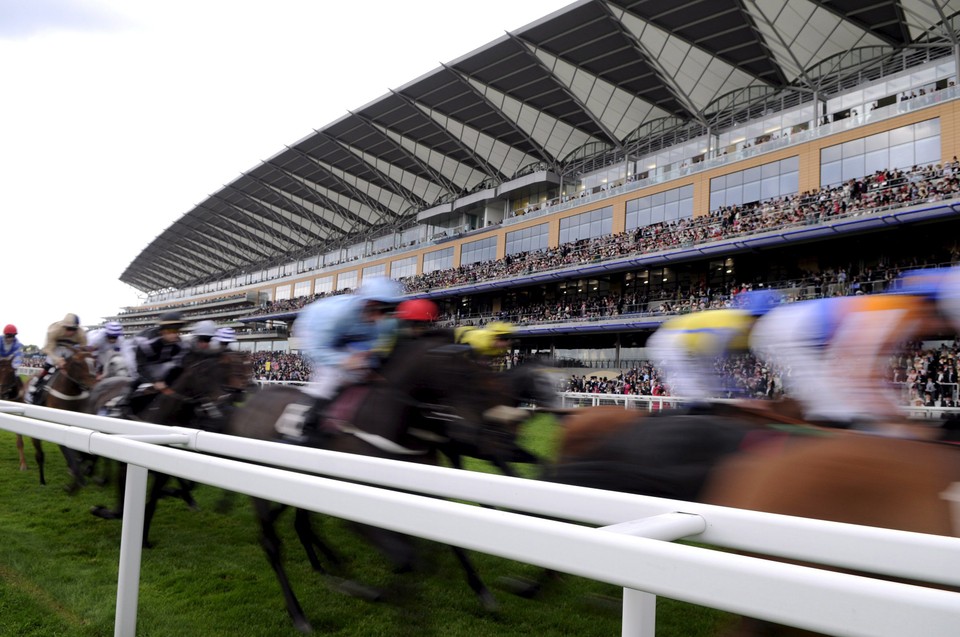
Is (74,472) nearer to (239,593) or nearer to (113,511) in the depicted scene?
(113,511)

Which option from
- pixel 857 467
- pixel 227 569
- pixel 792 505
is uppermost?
pixel 857 467

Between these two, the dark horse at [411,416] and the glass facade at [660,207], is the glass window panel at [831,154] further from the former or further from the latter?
the dark horse at [411,416]

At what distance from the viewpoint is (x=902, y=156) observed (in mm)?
17625

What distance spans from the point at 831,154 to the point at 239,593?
2149 cm

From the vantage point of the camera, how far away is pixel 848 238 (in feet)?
58.9

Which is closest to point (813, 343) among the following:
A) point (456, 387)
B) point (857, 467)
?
point (857, 467)

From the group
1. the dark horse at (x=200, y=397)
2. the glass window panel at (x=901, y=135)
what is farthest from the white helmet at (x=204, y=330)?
the glass window panel at (x=901, y=135)

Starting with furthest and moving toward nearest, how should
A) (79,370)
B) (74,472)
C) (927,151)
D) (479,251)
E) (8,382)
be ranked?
(479,251) → (927,151) → (8,382) → (79,370) → (74,472)

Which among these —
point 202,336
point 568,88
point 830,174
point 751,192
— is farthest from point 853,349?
point 568,88

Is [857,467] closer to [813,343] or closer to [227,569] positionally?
[813,343]

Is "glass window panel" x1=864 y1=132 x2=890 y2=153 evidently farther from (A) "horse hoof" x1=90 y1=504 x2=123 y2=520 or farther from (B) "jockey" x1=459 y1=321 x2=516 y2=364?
(A) "horse hoof" x1=90 y1=504 x2=123 y2=520

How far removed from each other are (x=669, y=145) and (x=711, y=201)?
14.5ft

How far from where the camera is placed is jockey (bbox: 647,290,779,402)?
11.8 feet

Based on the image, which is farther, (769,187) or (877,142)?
(769,187)
